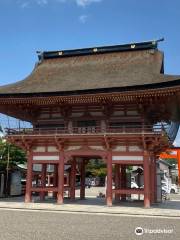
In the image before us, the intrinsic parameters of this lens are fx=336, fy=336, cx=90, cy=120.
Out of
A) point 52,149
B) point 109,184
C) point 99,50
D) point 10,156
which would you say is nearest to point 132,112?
point 109,184

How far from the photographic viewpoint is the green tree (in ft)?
128

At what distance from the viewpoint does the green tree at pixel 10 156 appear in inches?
1531

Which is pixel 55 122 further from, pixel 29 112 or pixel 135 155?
pixel 135 155

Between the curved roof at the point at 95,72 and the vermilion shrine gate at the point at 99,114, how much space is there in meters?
0.09

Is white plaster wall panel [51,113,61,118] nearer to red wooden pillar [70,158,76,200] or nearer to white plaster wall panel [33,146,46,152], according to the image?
white plaster wall panel [33,146,46,152]

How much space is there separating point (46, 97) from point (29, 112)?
3783mm

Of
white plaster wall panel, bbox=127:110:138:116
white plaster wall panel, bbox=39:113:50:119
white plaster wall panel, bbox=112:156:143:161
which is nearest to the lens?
white plaster wall panel, bbox=112:156:143:161

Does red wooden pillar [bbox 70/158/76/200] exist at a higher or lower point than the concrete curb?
higher

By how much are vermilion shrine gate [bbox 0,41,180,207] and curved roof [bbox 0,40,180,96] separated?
0.09 meters

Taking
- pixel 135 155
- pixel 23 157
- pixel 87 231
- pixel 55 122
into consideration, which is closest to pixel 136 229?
pixel 87 231

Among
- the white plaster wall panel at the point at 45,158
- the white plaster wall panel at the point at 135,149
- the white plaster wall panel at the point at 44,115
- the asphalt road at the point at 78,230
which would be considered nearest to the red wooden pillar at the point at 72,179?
the white plaster wall panel at the point at 45,158
